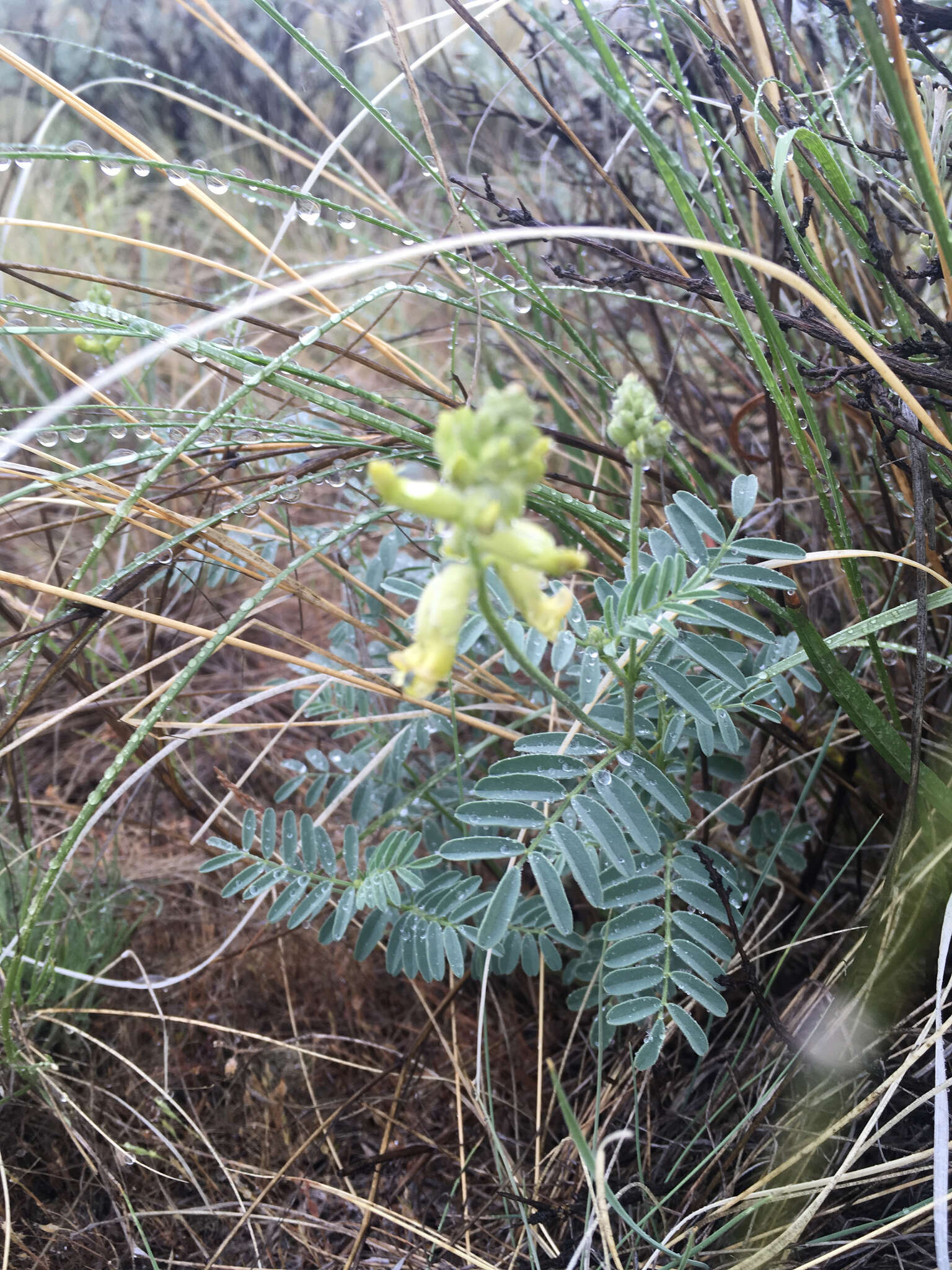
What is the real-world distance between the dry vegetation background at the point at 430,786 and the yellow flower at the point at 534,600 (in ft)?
1.86

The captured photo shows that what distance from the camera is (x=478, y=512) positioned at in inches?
30.1

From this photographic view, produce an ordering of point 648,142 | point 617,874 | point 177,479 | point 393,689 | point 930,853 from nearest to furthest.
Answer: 1. point 648,142
2. point 930,853
3. point 617,874
4. point 393,689
5. point 177,479

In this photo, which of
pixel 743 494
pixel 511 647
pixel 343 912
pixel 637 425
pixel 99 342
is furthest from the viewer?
pixel 99 342

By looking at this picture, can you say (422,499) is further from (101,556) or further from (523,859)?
(101,556)

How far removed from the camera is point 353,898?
1.43 meters

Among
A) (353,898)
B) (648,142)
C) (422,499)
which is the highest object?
(648,142)

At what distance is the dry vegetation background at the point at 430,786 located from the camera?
132cm

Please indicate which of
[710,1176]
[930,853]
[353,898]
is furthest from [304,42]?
[710,1176]

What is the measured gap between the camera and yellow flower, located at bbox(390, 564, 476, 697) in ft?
2.66

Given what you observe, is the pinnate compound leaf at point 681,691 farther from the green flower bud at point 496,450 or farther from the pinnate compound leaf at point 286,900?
the pinnate compound leaf at point 286,900

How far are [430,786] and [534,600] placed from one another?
33.5 inches

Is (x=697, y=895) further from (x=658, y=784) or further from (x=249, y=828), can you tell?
(x=249, y=828)

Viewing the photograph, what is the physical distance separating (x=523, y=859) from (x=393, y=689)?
0.46 metres

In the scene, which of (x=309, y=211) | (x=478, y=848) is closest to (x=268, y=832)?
(x=478, y=848)
